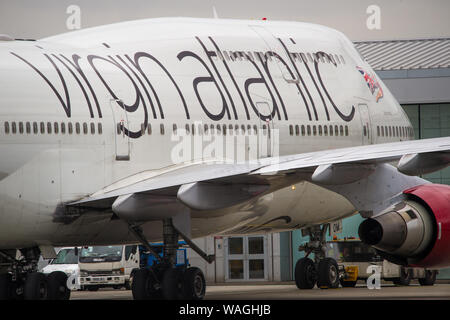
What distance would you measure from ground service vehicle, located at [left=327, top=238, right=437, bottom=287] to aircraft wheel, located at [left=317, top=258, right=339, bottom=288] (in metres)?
4.25

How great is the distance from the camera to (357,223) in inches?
1455

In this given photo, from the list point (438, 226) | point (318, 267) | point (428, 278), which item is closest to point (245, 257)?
point (428, 278)

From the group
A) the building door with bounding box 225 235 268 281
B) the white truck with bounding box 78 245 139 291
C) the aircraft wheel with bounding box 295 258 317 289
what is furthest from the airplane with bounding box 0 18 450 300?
the building door with bounding box 225 235 268 281

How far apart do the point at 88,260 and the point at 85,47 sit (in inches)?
609

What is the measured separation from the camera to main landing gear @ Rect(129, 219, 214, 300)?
746 inches

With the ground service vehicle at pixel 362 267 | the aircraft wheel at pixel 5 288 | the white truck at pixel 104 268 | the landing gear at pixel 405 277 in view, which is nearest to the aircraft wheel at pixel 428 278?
the ground service vehicle at pixel 362 267

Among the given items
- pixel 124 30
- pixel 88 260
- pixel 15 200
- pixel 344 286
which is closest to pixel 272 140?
pixel 124 30

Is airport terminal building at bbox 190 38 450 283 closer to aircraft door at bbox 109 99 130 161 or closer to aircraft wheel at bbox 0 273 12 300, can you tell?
aircraft door at bbox 109 99 130 161

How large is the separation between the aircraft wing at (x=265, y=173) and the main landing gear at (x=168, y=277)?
43.7 inches

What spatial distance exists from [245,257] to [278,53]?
1789cm

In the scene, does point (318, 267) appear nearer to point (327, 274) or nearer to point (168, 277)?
point (327, 274)

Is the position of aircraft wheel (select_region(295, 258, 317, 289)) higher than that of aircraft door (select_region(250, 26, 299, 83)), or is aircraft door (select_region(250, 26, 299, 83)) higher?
aircraft door (select_region(250, 26, 299, 83))

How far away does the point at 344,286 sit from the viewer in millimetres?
30000
